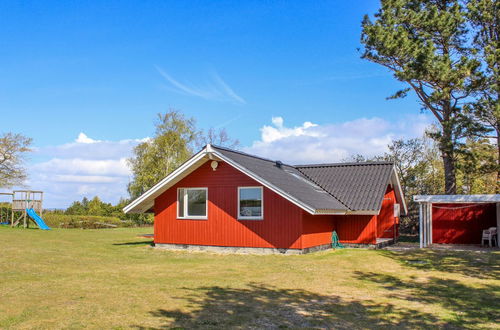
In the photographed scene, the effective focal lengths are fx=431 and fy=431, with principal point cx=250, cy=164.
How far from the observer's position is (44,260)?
14.0 meters

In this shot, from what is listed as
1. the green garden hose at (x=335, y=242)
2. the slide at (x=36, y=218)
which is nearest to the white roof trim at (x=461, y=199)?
the green garden hose at (x=335, y=242)

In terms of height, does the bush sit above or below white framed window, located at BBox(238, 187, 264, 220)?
below

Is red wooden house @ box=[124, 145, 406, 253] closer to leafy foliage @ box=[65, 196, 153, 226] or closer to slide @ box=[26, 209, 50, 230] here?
slide @ box=[26, 209, 50, 230]

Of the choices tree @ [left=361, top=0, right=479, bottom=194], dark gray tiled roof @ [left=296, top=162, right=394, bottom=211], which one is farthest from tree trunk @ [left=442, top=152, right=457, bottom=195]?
dark gray tiled roof @ [left=296, top=162, right=394, bottom=211]

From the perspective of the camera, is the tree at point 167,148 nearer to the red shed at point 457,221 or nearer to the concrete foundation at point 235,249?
the concrete foundation at point 235,249

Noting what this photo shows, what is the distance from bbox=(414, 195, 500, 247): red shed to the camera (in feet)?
65.9

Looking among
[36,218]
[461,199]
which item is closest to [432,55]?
[461,199]

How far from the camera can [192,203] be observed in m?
18.0

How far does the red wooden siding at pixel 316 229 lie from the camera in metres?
15.7

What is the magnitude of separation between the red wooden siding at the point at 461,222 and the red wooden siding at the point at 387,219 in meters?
1.98

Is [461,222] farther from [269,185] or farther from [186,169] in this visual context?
[186,169]

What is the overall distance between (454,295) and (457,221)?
12815 millimetres

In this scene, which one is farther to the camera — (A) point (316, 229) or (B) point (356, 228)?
(B) point (356, 228)

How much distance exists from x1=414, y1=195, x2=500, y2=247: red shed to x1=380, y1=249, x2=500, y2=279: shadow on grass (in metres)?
3.09
